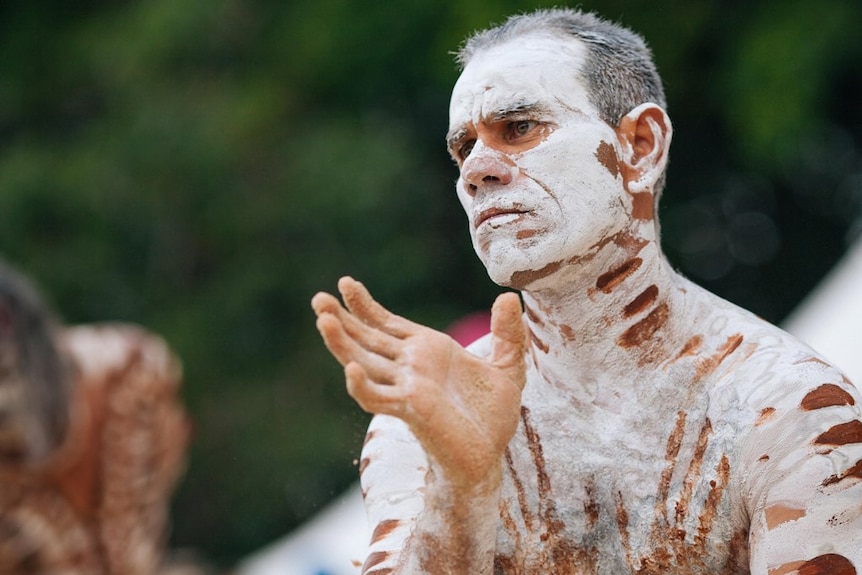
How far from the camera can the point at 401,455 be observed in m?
2.82

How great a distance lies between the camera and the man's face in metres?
2.62

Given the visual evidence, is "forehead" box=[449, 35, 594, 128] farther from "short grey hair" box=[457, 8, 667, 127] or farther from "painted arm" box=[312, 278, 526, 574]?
"painted arm" box=[312, 278, 526, 574]

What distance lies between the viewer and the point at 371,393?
2.31 meters

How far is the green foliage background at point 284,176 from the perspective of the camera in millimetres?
8227

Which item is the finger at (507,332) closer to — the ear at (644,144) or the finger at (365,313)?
the finger at (365,313)

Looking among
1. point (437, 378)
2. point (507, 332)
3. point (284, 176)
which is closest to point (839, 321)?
point (507, 332)

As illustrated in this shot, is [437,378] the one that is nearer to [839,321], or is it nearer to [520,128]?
[520,128]

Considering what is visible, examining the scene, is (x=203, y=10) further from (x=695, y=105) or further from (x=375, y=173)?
(x=695, y=105)

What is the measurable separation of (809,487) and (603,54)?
0.84 m

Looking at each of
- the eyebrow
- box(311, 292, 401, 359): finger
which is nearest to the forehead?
the eyebrow

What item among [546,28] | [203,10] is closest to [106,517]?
[546,28]

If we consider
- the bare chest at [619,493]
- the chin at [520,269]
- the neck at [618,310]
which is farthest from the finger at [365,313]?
the bare chest at [619,493]

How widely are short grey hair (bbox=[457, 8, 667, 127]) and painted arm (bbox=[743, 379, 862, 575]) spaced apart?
61 centimetres

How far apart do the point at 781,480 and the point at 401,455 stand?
69 cm
